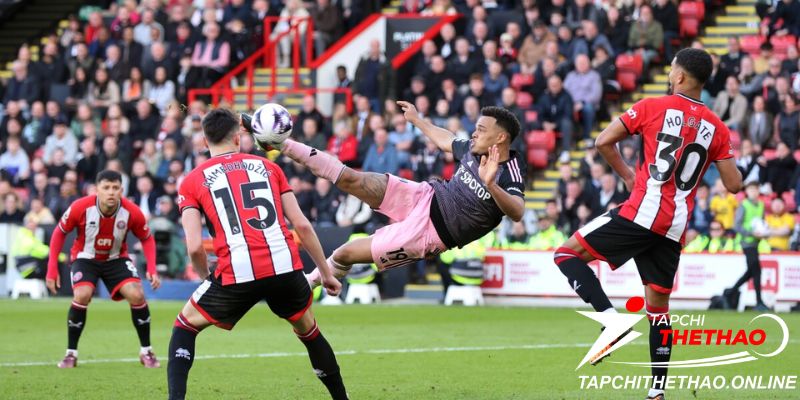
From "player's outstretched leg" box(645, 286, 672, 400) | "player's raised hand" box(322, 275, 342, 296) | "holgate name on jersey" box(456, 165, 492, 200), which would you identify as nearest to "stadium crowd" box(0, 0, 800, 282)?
"holgate name on jersey" box(456, 165, 492, 200)

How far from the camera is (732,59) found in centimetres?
2486

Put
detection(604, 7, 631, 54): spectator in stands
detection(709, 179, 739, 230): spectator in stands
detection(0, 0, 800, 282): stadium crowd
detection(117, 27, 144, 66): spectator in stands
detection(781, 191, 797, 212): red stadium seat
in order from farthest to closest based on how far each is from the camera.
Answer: detection(117, 27, 144, 66): spectator in stands < detection(604, 7, 631, 54): spectator in stands < detection(0, 0, 800, 282): stadium crowd < detection(781, 191, 797, 212): red stadium seat < detection(709, 179, 739, 230): spectator in stands

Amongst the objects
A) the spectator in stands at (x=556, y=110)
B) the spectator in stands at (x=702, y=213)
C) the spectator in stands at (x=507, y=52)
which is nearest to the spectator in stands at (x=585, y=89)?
the spectator in stands at (x=556, y=110)

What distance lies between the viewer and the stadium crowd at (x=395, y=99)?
23.7m

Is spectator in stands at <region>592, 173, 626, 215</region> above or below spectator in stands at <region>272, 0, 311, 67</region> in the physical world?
below

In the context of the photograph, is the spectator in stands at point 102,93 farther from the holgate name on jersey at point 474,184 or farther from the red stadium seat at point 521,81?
the holgate name on jersey at point 474,184

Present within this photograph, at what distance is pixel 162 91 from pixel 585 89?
10.2 meters

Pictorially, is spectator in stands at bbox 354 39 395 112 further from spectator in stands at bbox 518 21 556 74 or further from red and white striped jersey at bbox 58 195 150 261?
red and white striped jersey at bbox 58 195 150 261

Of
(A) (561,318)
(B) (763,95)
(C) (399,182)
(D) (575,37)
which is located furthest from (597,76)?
(C) (399,182)

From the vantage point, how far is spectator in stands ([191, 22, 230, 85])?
31047mm

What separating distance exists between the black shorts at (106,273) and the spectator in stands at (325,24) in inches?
692

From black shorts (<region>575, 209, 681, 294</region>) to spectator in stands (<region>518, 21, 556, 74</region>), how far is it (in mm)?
16641

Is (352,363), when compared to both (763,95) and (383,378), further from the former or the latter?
(763,95)

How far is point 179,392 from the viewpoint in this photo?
Result: 9.13 m
